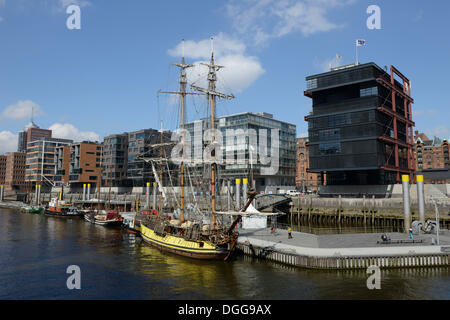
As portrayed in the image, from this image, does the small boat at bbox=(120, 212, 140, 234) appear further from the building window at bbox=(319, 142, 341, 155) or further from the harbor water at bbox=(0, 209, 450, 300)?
the building window at bbox=(319, 142, 341, 155)

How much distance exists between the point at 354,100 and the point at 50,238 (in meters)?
76.1

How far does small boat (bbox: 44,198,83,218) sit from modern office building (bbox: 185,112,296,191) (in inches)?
1793

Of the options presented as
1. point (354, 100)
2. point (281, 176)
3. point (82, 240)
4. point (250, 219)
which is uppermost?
point (354, 100)

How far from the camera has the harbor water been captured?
25.7 metres

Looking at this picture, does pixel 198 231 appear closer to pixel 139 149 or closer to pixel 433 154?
pixel 139 149

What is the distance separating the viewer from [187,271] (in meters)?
33.5

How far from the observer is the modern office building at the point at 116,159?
148 meters

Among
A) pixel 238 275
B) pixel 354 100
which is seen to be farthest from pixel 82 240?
pixel 354 100

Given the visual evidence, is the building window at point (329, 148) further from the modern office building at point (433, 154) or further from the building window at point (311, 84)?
the modern office building at point (433, 154)

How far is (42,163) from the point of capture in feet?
563

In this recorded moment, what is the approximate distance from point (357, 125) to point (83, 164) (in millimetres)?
126520

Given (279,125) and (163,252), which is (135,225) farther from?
(279,125)

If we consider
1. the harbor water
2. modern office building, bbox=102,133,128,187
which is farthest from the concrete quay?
modern office building, bbox=102,133,128,187

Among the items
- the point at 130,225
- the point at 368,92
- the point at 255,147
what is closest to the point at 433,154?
the point at 255,147
